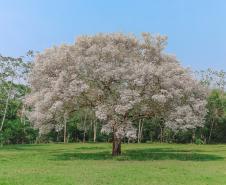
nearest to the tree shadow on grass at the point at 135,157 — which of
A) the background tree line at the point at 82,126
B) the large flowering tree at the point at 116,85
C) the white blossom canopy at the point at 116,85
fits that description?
the large flowering tree at the point at 116,85

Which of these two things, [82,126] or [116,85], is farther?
[82,126]

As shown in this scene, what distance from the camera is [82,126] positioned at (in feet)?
232

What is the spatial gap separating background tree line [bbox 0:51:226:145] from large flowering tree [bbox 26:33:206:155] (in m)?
Answer: 28.2

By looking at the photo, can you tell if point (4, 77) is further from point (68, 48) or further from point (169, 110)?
point (169, 110)

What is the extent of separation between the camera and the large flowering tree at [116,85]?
31.7m

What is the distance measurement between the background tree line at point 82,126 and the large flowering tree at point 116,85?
28165mm

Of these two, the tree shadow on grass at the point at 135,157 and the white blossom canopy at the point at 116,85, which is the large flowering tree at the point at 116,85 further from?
the tree shadow on grass at the point at 135,157

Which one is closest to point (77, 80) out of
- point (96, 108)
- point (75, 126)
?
point (96, 108)

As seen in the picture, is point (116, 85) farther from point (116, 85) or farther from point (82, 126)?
point (82, 126)

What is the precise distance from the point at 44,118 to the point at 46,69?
3.87 metres

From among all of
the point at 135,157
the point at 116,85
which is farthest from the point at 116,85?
the point at 135,157

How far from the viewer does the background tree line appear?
63.6 m

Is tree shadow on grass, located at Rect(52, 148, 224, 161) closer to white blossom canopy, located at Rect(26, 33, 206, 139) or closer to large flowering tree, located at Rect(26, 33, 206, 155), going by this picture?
large flowering tree, located at Rect(26, 33, 206, 155)

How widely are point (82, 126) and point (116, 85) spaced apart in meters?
38.2
